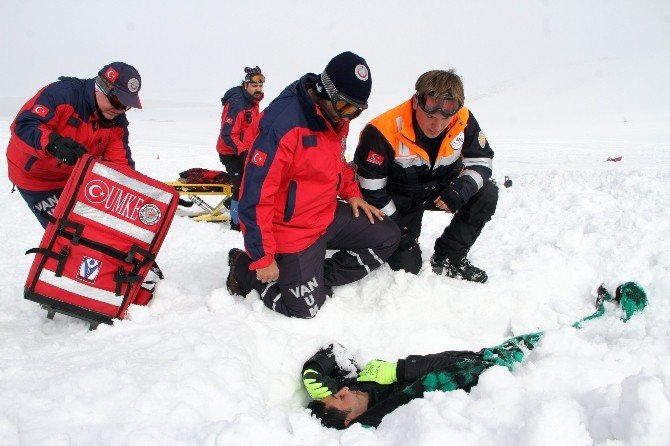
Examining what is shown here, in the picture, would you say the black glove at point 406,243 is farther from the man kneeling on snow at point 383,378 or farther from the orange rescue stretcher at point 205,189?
the orange rescue stretcher at point 205,189

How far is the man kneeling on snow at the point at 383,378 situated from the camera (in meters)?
2.08

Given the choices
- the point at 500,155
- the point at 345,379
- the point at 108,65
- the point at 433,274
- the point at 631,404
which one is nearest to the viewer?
the point at 631,404

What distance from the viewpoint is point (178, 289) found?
3.38 metres

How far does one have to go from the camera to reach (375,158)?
3.38 m

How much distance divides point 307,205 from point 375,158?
71 centimetres

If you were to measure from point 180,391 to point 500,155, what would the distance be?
11.8m

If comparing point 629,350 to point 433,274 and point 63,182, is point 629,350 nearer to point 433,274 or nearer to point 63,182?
point 433,274

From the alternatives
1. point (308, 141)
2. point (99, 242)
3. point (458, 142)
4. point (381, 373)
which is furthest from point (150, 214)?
point (458, 142)

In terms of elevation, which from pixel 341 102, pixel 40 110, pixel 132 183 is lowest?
pixel 132 183

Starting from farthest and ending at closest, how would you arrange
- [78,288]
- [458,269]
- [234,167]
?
[234,167], [458,269], [78,288]

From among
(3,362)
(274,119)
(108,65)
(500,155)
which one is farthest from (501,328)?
(500,155)

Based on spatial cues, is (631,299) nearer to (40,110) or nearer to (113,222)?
(113,222)

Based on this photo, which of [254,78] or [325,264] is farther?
[254,78]

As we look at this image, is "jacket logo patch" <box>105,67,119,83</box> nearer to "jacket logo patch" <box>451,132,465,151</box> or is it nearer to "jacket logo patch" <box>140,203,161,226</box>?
"jacket logo patch" <box>140,203,161,226</box>
